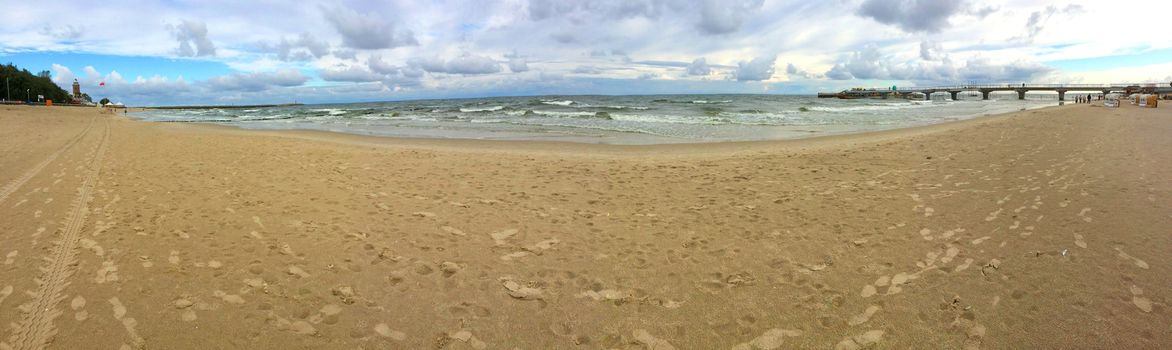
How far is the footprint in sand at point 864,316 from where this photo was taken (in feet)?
12.1

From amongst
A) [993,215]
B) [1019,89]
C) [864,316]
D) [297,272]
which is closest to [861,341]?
[864,316]

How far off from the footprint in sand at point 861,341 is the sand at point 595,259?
0.06 feet

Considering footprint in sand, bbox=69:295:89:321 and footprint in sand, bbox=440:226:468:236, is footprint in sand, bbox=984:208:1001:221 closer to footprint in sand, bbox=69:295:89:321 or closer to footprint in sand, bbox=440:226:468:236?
footprint in sand, bbox=440:226:468:236

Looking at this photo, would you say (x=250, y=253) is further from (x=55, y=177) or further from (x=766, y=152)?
(x=766, y=152)

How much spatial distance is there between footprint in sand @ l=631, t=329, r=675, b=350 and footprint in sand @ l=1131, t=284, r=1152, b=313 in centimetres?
338

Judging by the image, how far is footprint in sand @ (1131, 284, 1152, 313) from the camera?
12.1 feet

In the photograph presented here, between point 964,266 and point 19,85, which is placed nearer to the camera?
point 964,266

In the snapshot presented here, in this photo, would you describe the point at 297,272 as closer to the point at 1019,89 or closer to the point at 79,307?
the point at 79,307

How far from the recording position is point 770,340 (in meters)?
3.49

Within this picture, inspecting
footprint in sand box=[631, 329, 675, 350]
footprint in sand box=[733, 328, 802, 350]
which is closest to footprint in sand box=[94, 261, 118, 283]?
footprint in sand box=[631, 329, 675, 350]

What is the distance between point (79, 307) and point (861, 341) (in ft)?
18.3

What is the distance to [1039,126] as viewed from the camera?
18188mm

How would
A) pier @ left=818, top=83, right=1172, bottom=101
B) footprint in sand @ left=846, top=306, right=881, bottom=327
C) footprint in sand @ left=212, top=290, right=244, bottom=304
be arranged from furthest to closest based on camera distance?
pier @ left=818, top=83, right=1172, bottom=101
footprint in sand @ left=212, top=290, right=244, bottom=304
footprint in sand @ left=846, top=306, right=881, bottom=327

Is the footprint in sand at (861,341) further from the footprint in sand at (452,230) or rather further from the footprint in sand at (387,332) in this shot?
the footprint in sand at (452,230)
